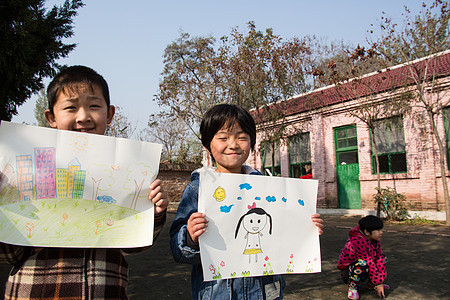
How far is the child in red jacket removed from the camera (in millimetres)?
3791

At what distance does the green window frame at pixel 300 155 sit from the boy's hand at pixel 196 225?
44.0ft

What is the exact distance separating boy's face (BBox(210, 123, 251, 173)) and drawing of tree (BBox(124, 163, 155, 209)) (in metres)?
0.40

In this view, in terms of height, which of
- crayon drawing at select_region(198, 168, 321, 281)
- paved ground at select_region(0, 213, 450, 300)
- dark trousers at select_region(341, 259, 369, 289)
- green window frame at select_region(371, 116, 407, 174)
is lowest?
paved ground at select_region(0, 213, 450, 300)

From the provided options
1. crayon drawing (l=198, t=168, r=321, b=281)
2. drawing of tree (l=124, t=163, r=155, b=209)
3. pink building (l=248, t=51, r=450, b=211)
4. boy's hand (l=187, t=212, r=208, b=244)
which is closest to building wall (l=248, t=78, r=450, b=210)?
pink building (l=248, t=51, r=450, b=211)

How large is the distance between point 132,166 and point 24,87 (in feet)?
14.8

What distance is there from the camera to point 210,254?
4.90ft

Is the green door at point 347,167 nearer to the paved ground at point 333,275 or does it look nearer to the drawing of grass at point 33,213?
the paved ground at point 333,275

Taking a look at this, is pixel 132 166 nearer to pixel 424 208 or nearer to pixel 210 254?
pixel 210 254

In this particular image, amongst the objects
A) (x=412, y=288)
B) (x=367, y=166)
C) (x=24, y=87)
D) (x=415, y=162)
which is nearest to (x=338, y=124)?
(x=367, y=166)

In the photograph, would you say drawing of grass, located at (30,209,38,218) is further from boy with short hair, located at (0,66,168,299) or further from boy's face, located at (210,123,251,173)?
boy's face, located at (210,123,251,173)

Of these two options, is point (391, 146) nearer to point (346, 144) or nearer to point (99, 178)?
point (346, 144)

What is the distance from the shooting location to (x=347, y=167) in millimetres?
13117

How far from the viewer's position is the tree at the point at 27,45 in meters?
4.29

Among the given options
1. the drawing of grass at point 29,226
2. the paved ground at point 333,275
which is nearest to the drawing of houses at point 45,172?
the drawing of grass at point 29,226
